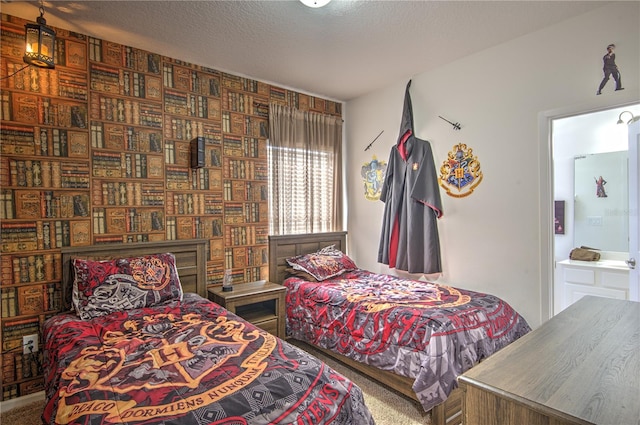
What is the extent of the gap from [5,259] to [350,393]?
2.42 meters

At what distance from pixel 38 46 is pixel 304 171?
2.40m

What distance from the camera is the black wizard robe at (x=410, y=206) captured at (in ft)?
10.6

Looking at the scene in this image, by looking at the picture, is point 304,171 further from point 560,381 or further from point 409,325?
point 560,381

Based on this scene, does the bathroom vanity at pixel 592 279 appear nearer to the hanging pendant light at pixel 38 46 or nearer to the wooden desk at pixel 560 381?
the wooden desk at pixel 560 381

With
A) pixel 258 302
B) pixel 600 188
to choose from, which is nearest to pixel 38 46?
pixel 258 302

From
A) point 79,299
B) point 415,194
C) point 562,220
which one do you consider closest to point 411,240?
→ point 415,194

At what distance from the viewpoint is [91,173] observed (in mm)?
2551

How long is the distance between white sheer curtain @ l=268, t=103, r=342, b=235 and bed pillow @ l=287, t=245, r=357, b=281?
0.34 meters

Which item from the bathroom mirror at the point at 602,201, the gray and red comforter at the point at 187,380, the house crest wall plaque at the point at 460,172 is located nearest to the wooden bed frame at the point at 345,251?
the gray and red comforter at the point at 187,380

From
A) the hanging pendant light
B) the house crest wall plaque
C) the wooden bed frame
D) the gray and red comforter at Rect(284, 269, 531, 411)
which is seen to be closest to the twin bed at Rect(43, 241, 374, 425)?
the gray and red comforter at Rect(284, 269, 531, 411)

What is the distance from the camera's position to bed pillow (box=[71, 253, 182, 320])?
2.20 metres

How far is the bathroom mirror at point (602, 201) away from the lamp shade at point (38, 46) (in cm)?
477

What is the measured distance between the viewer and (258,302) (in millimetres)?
3018

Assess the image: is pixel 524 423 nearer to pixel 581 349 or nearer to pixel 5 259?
pixel 581 349
